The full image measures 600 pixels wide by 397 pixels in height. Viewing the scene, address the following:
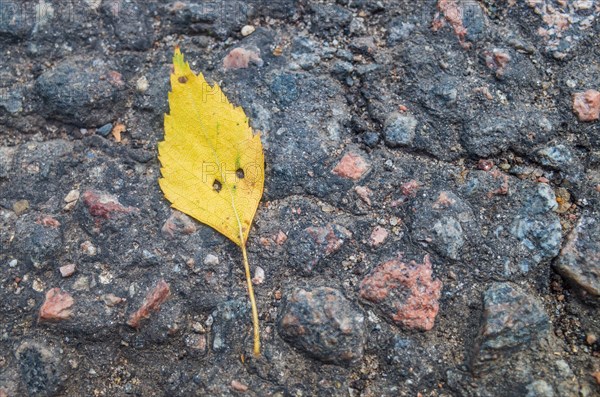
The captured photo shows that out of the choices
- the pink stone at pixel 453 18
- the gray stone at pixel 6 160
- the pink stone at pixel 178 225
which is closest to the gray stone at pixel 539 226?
the pink stone at pixel 453 18

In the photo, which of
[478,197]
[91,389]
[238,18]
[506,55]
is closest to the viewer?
[91,389]

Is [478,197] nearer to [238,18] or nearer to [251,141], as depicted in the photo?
[251,141]

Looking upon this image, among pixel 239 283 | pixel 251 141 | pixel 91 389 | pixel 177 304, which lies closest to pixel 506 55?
pixel 251 141

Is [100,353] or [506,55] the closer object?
[100,353]

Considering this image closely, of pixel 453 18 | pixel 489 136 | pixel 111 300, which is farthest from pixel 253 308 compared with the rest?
pixel 453 18

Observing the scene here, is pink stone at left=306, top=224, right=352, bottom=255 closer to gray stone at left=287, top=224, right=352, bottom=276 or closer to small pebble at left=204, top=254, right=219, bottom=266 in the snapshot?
gray stone at left=287, top=224, right=352, bottom=276

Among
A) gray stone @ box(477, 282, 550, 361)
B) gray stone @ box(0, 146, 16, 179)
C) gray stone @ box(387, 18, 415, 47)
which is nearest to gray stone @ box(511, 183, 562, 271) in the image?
gray stone @ box(477, 282, 550, 361)

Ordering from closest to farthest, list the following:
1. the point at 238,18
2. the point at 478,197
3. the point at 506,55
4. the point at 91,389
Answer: the point at 91,389, the point at 478,197, the point at 506,55, the point at 238,18

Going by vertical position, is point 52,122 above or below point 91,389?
above
